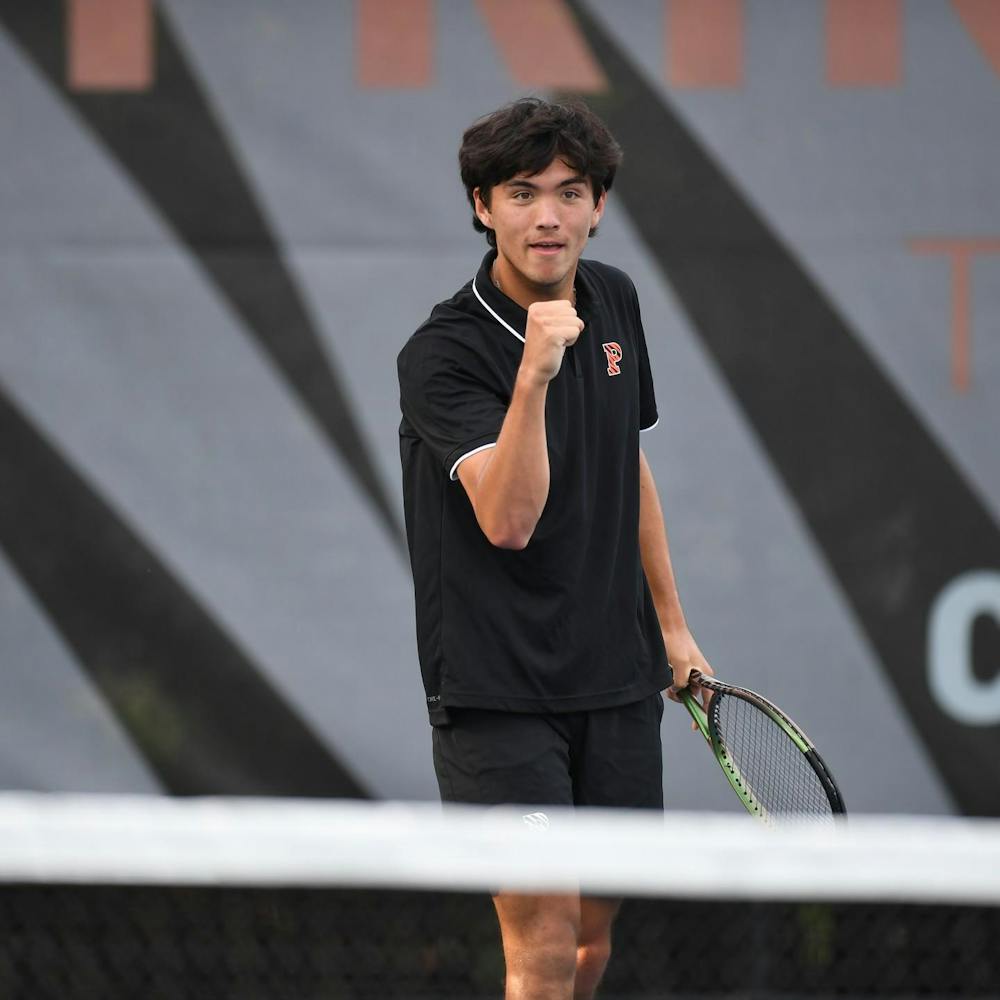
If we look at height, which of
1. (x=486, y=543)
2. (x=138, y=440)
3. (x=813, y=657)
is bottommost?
(x=813, y=657)

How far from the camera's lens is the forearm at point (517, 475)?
2361 mm

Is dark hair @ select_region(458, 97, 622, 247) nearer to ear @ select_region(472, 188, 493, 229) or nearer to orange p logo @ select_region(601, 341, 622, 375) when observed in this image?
ear @ select_region(472, 188, 493, 229)

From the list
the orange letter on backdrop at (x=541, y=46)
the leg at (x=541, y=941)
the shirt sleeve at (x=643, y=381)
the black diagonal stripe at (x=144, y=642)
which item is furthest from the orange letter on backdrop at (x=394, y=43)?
the leg at (x=541, y=941)

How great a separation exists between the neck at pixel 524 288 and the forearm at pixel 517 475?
285 mm

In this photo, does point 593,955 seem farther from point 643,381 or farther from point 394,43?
point 394,43

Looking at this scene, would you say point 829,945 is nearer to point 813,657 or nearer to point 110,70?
point 813,657

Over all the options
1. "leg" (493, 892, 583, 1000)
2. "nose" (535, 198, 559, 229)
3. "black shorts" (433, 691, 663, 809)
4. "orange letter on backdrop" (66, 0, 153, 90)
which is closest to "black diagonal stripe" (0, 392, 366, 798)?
"orange letter on backdrop" (66, 0, 153, 90)

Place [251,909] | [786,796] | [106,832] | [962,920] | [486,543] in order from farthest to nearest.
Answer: [962,920] < [251,909] < [786,796] < [486,543] < [106,832]

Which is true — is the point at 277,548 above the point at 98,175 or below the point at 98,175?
below

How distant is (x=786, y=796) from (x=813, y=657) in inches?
35.8

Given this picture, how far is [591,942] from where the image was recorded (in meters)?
2.81

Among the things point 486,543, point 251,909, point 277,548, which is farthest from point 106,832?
point 277,548

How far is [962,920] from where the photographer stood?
407cm

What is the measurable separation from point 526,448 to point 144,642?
2.02 m
